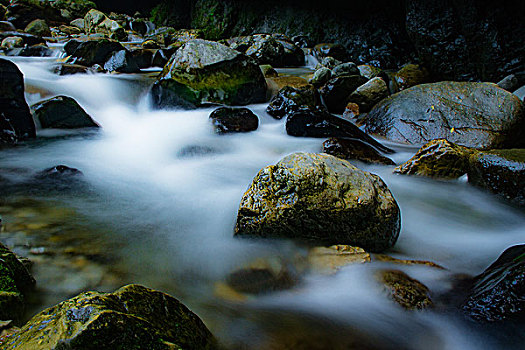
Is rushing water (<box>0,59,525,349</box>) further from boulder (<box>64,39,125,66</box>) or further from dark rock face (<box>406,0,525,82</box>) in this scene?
boulder (<box>64,39,125,66</box>)

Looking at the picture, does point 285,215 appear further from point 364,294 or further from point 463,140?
point 463,140

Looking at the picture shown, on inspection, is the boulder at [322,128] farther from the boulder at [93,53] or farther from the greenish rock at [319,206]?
the boulder at [93,53]

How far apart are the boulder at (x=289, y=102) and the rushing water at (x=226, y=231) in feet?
2.85

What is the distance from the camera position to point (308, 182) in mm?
2676

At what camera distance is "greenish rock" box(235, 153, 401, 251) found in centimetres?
266

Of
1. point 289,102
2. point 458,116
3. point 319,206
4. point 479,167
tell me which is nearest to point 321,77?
point 289,102

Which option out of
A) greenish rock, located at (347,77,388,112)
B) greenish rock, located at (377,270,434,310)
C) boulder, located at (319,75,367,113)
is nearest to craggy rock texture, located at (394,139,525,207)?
greenish rock, located at (377,270,434,310)

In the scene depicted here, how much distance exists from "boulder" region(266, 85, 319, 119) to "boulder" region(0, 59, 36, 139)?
427 centimetres

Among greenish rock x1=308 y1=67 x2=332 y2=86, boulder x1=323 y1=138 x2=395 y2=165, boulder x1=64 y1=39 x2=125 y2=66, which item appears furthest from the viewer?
boulder x1=64 y1=39 x2=125 y2=66

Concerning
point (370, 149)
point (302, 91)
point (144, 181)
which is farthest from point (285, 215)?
point (302, 91)

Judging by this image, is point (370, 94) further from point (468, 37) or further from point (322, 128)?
point (468, 37)

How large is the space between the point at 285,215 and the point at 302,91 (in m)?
5.17

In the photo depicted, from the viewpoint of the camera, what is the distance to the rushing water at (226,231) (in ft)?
6.86

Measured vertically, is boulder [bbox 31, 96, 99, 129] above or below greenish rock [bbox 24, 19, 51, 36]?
below
